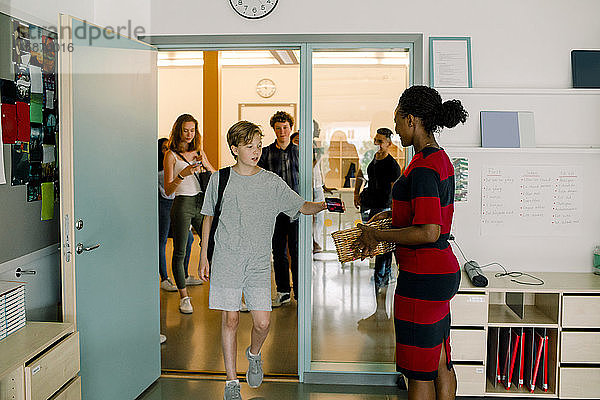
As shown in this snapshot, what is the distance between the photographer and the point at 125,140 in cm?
346

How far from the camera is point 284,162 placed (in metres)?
4.03

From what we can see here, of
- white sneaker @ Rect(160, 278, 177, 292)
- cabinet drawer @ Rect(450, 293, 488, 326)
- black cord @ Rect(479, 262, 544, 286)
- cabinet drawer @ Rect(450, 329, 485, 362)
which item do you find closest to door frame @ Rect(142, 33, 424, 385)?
cabinet drawer @ Rect(450, 329, 485, 362)

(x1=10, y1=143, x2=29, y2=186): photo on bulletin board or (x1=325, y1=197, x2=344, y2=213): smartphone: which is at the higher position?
(x1=10, y1=143, x2=29, y2=186): photo on bulletin board

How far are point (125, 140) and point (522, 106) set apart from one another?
228cm

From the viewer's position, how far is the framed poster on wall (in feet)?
13.3

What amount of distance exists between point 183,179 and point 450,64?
2079 mm

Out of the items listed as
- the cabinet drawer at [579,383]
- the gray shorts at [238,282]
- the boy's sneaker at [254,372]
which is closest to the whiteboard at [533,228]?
the cabinet drawer at [579,383]

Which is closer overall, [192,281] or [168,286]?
[168,286]

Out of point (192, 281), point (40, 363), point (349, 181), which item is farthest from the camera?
point (192, 281)

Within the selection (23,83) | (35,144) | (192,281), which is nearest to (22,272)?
(35,144)

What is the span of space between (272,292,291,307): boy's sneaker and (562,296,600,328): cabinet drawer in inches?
67.3

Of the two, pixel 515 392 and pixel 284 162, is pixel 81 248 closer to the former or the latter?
pixel 284 162

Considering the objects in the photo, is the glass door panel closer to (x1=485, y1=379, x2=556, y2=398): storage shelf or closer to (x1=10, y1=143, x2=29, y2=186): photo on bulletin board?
(x1=485, y1=379, x2=556, y2=398): storage shelf

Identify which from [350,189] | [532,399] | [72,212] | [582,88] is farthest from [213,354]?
[582,88]
